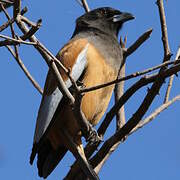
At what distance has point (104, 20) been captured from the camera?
6047 mm

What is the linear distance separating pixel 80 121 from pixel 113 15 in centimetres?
287

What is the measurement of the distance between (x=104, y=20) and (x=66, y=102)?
1809mm

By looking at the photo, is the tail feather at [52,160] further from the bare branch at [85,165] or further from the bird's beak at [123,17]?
the bird's beak at [123,17]

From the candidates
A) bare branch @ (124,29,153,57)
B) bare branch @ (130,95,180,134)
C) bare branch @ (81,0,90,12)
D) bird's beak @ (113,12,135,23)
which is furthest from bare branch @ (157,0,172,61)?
bird's beak @ (113,12,135,23)

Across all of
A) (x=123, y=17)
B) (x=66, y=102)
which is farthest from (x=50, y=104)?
(x=123, y=17)

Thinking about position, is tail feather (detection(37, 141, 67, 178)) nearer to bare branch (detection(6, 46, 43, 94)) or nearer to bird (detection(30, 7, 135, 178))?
bird (detection(30, 7, 135, 178))

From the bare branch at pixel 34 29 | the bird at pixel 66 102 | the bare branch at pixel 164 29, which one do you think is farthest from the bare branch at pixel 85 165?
the bare branch at pixel 34 29

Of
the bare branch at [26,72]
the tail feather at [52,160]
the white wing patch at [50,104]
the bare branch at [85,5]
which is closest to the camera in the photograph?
the bare branch at [26,72]

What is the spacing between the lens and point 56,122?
481 cm

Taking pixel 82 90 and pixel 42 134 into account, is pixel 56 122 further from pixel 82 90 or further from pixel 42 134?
pixel 82 90

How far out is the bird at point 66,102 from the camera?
4578 mm

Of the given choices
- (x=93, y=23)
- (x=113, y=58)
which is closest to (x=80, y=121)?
(x=113, y=58)

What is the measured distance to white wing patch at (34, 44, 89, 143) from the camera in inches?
177

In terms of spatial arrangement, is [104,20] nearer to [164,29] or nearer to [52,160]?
[52,160]
